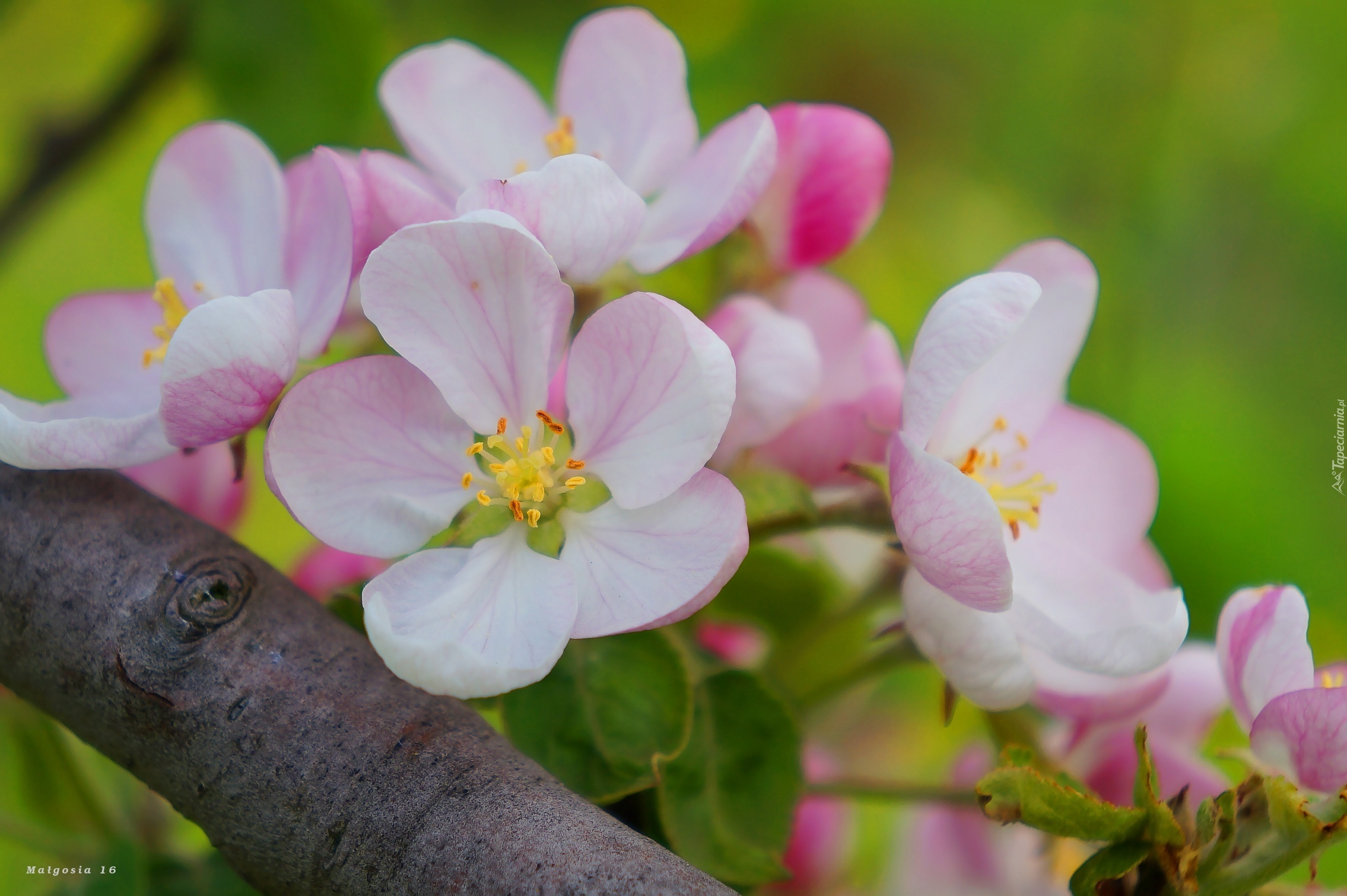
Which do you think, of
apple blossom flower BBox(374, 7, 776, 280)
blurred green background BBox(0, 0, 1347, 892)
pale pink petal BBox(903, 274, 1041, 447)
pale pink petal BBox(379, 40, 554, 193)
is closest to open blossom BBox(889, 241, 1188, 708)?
pale pink petal BBox(903, 274, 1041, 447)

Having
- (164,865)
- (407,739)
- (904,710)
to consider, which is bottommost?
(904,710)

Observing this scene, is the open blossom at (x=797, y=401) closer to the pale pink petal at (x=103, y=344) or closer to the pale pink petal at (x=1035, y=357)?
the pale pink petal at (x=1035, y=357)

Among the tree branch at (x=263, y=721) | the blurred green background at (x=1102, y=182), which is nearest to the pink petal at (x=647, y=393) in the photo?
the tree branch at (x=263, y=721)

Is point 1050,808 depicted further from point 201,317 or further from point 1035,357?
point 201,317

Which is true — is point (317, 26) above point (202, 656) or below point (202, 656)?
above

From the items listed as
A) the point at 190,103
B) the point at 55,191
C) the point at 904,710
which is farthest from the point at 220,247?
the point at 190,103

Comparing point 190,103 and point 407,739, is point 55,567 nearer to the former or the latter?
point 407,739

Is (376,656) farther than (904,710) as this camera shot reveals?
No

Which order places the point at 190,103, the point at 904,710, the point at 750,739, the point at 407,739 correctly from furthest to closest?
the point at 190,103 → the point at 904,710 → the point at 750,739 → the point at 407,739
